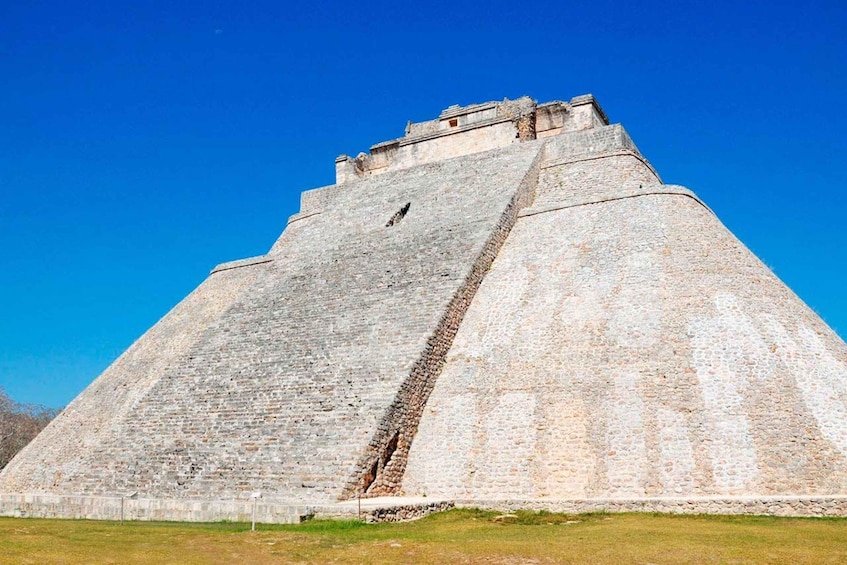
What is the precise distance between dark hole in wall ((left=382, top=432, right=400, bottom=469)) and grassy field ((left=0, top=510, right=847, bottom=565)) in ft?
5.40

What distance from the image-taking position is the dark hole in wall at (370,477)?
1080cm

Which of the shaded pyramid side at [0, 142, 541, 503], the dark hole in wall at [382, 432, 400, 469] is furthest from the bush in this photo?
the dark hole in wall at [382, 432, 400, 469]

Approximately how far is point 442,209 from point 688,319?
22.7 feet

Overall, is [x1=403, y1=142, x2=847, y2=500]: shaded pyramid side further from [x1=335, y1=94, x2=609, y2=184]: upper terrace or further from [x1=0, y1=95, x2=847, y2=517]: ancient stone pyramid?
[x1=335, y1=94, x2=609, y2=184]: upper terrace

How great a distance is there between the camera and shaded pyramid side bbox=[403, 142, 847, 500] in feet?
33.9

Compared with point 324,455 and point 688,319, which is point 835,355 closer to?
point 688,319

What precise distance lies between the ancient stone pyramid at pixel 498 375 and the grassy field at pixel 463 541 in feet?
2.81

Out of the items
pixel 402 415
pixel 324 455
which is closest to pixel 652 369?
pixel 402 415

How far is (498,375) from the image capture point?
41.1 feet

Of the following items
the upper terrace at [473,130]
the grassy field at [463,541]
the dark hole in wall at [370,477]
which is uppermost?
the upper terrace at [473,130]

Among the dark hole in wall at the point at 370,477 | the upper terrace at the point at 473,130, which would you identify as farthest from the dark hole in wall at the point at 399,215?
the dark hole in wall at the point at 370,477

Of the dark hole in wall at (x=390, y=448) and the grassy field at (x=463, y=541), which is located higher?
the dark hole in wall at (x=390, y=448)

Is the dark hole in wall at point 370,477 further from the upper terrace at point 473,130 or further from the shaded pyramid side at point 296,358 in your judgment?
the upper terrace at point 473,130

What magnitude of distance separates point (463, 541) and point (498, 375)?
466cm
